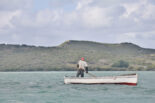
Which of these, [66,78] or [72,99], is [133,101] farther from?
[66,78]

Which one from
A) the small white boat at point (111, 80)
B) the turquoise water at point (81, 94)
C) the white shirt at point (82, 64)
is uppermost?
the white shirt at point (82, 64)

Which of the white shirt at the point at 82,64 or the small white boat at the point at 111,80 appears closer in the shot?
the small white boat at the point at 111,80

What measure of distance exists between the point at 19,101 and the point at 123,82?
64.1ft

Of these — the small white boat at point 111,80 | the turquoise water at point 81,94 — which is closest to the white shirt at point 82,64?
the small white boat at point 111,80

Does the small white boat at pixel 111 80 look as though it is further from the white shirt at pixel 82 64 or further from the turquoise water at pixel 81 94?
the white shirt at pixel 82 64

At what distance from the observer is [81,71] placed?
155ft

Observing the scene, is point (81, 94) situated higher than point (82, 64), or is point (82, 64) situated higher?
point (82, 64)

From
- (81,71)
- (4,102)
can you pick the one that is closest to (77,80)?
(81,71)

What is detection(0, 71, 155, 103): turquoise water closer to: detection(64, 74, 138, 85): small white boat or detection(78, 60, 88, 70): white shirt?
detection(64, 74, 138, 85): small white boat

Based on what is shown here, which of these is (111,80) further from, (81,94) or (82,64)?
(81,94)

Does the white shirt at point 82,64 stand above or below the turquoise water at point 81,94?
above

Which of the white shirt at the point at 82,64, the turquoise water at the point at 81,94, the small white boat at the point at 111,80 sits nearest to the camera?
the turquoise water at the point at 81,94

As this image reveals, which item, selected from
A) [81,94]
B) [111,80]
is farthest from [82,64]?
[81,94]

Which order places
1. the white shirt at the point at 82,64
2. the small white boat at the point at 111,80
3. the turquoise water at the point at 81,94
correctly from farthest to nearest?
the white shirt at the point at 82,64, the small white boat at the point at 111,80, the turquoise water at the point at 81,94
